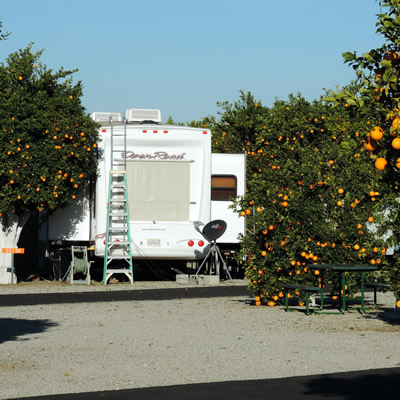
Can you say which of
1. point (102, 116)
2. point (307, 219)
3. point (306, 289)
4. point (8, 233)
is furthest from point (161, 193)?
point (306, 289)

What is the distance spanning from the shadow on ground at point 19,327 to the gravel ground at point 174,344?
0.01 meters

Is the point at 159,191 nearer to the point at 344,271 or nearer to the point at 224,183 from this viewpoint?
the point at 224,183

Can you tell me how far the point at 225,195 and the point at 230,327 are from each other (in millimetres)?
10720

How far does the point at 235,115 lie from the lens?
37.6 m

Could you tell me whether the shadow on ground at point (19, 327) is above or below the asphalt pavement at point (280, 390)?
above

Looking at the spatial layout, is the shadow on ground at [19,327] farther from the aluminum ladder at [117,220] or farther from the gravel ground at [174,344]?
the aluminum ladder at [117,220]

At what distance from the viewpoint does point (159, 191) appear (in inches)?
904

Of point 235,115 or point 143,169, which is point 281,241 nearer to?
point 143,169

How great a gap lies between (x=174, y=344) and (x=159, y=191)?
37.4 ft

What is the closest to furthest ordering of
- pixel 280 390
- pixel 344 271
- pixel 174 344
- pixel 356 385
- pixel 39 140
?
pixel 280 390
pixel 356 385
pixel 174 344
pixel 344 271
pixel 39 140

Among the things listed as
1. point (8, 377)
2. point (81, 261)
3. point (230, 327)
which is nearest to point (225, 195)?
point (81, 261)

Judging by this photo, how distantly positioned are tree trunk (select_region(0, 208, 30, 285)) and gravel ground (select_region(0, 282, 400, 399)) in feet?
20.9

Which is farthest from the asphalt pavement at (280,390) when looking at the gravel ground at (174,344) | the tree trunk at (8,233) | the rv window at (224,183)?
the tree trunk at (8,233)

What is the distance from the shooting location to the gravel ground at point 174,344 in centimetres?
937
